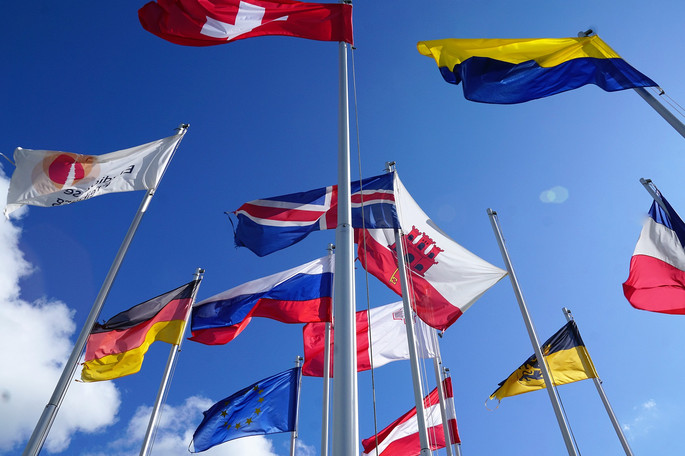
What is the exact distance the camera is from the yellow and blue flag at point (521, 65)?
8.64 meters

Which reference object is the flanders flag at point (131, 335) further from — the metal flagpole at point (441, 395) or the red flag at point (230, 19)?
the red flag at point (230, 19)

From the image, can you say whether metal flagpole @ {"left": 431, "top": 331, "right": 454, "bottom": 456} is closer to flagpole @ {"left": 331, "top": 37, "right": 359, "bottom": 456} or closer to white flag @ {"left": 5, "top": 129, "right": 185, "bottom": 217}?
flagpole @ {"left": 331, "top": 37, "right": 359, "bottom": 456}

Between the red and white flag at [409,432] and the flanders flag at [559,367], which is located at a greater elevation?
the flanders flag at [559,367]

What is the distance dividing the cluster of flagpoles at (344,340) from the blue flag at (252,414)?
785 mm

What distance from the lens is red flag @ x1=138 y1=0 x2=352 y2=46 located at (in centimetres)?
756

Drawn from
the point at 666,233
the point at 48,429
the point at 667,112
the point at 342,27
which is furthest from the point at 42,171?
the point at 666,233

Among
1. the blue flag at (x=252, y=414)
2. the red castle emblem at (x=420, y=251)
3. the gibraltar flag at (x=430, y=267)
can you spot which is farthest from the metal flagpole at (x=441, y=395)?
the blue flag at (x=252, y=414)

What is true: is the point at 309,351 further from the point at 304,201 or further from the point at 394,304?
the point at 304,201

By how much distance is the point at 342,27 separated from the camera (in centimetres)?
698

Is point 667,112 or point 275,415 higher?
point 667,112

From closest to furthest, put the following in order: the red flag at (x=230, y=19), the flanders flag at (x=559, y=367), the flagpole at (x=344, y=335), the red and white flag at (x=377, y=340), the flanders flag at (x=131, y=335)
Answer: the flagpole at (x=344, y=335) < the red flag at (x=230, y=19) < the flanders flag at (x=131, y=335) < the flanders flag at (x=559, y=367) < the red and white flag at (x=377, y=340)

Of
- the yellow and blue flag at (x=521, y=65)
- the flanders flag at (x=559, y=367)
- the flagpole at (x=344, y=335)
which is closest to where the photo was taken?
the flagpole at (x=344, y=335)

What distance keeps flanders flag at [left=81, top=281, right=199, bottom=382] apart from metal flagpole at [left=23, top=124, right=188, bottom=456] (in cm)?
293

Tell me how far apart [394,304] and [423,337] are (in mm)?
2250
